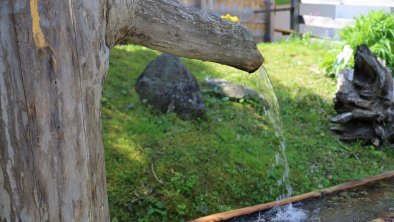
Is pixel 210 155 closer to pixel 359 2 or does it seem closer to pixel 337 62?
pixel 337 62

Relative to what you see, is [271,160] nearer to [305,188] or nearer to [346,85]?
[305,188]

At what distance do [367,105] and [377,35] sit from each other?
2217 mm

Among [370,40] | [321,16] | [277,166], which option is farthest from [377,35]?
[277,166]

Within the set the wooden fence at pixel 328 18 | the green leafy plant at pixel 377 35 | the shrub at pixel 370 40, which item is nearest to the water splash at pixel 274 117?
the shrub at pixel 370 40

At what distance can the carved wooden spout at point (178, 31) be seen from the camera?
2.01 metres

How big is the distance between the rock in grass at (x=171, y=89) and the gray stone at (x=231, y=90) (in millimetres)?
739

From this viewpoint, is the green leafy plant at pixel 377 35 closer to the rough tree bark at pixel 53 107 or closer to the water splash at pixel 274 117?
the water splash at pixel 274 117

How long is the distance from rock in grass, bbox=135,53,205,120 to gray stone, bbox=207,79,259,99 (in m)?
0.74

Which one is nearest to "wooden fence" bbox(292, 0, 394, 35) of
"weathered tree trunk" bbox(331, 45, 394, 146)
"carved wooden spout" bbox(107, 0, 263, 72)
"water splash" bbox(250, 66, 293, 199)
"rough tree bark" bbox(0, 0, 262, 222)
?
"weathered tree trunk" bbox(331, 45, 394, 146)

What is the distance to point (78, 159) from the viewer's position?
175 cm

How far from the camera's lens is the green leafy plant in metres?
6.81

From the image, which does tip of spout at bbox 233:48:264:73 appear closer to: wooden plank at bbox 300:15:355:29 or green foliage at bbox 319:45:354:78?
green foliage at bbox 319:45:354:78

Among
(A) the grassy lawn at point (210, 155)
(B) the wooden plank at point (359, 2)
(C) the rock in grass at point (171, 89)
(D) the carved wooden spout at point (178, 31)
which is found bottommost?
(A) the grassy lawn at point (210, 155)

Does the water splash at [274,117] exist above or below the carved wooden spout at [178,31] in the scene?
below
